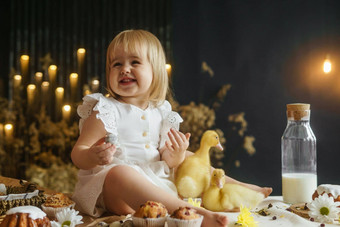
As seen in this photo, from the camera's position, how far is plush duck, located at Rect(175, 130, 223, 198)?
134cm

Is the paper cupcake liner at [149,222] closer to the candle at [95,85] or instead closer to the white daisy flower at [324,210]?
the white daisy flower at [324,210]

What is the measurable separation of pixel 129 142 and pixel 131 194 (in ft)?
1.10

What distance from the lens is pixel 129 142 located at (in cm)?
148

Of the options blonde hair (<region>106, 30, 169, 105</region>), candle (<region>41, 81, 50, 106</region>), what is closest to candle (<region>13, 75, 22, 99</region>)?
candle (<region>41, 81, 50, 106</region>)

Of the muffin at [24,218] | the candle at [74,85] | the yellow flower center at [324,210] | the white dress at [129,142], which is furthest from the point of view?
the candle at [74,85]

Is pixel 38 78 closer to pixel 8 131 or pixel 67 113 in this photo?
pixel 67 113

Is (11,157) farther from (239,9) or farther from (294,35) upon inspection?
(294,35)

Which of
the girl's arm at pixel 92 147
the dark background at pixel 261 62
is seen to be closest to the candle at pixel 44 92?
the dark background at pixel 261 62

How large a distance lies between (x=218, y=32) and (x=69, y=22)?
118 centimetres

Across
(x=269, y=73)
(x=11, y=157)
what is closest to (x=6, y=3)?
(x=11, y=157)

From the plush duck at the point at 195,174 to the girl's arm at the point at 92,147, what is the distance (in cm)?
29

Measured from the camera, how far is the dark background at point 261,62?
10.2ft

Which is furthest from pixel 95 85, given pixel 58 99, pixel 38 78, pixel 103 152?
pixel 103 152

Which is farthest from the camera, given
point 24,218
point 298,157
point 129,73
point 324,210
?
point 298,157
